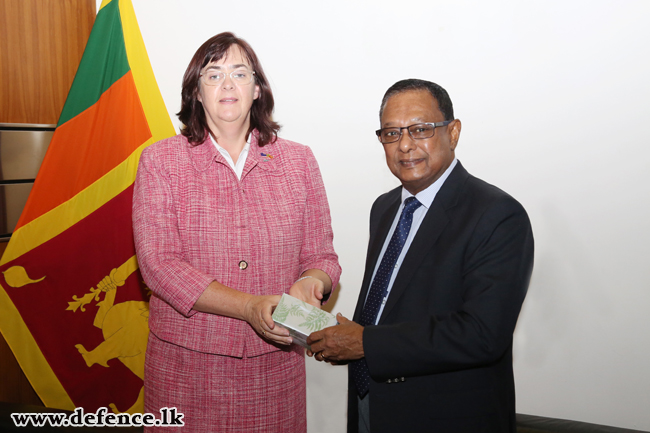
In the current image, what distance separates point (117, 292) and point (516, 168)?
261 cm

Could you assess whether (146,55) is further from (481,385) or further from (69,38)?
(481,385)

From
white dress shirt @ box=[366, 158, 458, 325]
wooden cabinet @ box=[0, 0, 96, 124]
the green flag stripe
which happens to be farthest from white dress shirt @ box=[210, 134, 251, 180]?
wooden cabinet @ box=[0, 0, 96, 124]

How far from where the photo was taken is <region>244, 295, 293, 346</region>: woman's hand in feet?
5.85

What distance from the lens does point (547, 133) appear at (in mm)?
2725

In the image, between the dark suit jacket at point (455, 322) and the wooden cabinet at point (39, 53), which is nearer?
the dark suit jacket at point (455, 322)

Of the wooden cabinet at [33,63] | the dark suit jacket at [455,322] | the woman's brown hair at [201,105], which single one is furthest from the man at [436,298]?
the wooden cabinet at [33,63]

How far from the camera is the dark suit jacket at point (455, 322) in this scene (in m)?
1.53

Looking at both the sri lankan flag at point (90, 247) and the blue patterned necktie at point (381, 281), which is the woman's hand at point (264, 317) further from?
the sri lankan flag at point (90, 247)

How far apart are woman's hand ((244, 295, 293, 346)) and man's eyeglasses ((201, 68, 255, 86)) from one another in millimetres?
874

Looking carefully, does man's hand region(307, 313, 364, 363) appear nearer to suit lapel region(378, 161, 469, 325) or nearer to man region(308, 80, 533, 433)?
man region(308, 80, 533, 433)

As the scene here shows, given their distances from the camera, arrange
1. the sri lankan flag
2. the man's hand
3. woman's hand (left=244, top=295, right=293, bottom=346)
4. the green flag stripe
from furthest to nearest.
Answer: the green flag stripe < the sri lankan flag < woman's hand (left=244, top=295, right=293, bottom=346) < the man's hand

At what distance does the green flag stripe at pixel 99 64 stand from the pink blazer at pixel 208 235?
1.68 m

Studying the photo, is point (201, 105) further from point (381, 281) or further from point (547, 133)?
point (547, 133)

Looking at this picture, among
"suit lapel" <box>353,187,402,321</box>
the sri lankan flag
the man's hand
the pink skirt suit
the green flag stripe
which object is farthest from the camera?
the green flag stripe
